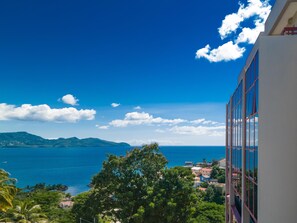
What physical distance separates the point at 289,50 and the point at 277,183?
282 centimetres

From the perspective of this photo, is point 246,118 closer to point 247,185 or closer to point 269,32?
point 247,185

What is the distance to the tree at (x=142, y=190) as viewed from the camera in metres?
18.6

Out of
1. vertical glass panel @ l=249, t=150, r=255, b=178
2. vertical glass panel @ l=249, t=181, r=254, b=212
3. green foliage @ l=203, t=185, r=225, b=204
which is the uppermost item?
vertical glass panel @ l=249, t=150, r=255, b=178

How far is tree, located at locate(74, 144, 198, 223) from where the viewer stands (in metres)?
18.6

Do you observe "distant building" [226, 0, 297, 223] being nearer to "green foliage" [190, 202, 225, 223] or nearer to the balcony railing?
the balcony railing

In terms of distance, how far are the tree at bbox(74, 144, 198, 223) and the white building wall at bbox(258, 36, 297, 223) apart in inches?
488

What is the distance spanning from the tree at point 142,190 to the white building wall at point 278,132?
40.7ft

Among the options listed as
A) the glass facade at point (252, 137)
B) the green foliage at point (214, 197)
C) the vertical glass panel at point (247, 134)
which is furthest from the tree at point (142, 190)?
the green foliage at point (214, 197)

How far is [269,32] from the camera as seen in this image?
916 centimetres

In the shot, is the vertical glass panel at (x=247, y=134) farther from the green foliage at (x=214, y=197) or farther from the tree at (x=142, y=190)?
the green foliage at (x=214, y=197)

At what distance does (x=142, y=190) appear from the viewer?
1961 centimetres

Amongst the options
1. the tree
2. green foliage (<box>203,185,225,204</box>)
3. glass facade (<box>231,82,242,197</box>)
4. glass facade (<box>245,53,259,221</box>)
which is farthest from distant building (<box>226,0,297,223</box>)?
green foliage (<box>203,185,225,204</box>)

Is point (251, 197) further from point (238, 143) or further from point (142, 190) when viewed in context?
point (142, 190)

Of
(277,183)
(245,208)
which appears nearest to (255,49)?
(277,183)
